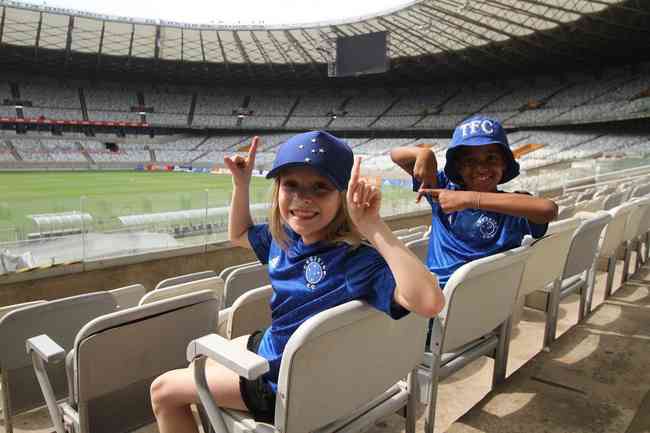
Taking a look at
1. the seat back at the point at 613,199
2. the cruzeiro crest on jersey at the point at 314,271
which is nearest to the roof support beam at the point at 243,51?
the seat back at the point at 613,199

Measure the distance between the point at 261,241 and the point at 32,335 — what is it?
4.47 feet

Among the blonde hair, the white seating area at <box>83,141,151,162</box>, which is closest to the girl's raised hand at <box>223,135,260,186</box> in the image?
the blonde hair

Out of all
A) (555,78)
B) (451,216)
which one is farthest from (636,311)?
(555,78)

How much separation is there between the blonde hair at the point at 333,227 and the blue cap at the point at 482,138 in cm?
128

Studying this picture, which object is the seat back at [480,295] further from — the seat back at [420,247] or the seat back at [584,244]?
the seat back at [420,247]

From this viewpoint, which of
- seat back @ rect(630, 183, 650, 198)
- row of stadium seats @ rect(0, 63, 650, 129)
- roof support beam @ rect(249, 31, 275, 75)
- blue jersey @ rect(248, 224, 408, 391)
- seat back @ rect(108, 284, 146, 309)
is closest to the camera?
blue jersey @ rect(248, 224, 408, 391)

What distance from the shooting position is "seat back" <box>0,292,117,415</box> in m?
2.43

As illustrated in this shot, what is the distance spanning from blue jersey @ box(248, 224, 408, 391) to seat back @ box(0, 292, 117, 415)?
138cm

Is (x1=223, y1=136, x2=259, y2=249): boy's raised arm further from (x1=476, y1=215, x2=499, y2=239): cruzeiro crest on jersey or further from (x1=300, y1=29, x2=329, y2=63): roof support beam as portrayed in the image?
(x1=300, y1=29, x2=329, y2=63): roof support beam

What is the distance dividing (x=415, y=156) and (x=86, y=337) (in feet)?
7.58

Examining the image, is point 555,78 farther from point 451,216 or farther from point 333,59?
point 451,216

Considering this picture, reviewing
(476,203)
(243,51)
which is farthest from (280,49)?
(476,203)

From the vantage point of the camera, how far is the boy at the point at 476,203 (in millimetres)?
2637

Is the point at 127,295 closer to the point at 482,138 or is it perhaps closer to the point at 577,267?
the point at 482,138
